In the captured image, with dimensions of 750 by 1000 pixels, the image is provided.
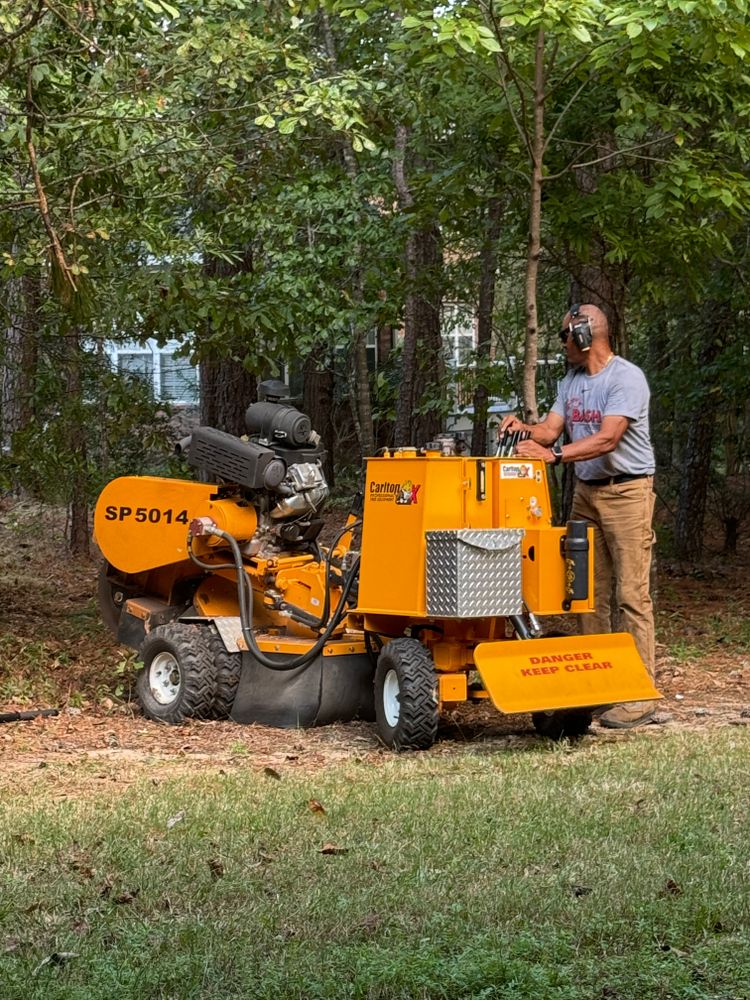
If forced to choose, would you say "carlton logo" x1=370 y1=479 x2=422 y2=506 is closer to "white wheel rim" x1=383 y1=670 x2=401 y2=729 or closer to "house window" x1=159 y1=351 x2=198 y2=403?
"white wheel rim" x1=383 y1=670 x2=401 y2=729

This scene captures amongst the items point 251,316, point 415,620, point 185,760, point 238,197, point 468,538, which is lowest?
point 185,760

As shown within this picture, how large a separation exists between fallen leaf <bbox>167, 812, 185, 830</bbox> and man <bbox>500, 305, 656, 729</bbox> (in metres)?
3.27

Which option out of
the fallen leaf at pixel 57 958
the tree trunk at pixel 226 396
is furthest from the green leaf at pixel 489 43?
the tree trunk at pixel 226 396

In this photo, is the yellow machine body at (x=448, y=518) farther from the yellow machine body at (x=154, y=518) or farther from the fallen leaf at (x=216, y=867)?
the fallen leaf at (x=216, y=867)

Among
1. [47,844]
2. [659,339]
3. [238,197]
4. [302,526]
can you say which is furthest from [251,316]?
[659,339]

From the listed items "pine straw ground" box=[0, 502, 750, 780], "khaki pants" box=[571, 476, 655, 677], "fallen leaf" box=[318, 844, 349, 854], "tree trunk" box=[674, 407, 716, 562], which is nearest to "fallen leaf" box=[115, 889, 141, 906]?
"fallen leaf" box=[318, 844, 349, 854]

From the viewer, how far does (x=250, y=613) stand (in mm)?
8789

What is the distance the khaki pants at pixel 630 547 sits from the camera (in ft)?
28.3

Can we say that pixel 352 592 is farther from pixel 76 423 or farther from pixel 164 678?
pixel 76 423

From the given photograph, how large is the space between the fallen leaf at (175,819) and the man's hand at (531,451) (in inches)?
117

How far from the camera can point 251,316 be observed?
11.4 m

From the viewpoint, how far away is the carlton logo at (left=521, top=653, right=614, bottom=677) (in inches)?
288

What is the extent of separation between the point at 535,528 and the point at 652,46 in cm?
313

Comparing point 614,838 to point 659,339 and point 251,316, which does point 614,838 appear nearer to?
point 251,316
